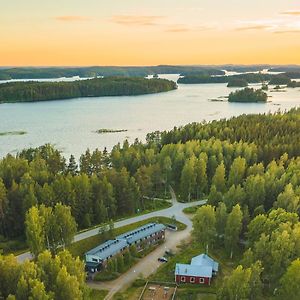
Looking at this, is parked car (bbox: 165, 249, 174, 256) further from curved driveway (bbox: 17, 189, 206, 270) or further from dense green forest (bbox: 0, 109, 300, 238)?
dense green forest (bbox: 0, 109, 300, 238)

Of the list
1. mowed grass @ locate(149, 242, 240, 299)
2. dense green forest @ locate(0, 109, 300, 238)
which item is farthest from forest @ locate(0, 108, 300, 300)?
mowed grass @ locate(149, 242, 240, 299)

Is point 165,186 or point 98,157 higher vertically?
point 98,157

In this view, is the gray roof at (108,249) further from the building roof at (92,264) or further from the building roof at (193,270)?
the building roof at (193,270)

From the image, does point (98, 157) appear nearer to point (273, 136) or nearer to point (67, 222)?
point (67, 222)

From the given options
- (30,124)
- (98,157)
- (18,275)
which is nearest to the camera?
(18,275)

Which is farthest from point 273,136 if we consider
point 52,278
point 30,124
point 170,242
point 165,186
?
point 30,124

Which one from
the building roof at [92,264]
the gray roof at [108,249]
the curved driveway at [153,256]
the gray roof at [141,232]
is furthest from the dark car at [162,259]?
the building roof at [92,264]

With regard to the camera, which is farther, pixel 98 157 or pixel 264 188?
pixel 98 157
